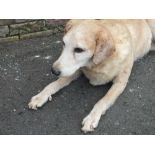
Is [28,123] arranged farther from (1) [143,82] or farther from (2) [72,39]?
(1) [143,82]

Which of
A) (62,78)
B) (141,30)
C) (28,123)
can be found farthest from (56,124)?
(141,30)

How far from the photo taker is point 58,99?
4090 millimetres

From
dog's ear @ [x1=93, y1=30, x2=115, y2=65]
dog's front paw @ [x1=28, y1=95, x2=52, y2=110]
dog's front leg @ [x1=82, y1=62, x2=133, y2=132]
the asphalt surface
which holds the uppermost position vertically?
dog's ear @ [x1=93, y1=30, x2=115, y2=65]

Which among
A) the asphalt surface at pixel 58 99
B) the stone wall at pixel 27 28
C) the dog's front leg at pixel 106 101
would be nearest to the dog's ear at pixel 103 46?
→ the dog's front leg at pixel 106 101

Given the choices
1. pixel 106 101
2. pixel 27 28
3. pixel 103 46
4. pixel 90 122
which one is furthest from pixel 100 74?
pixel 27 28

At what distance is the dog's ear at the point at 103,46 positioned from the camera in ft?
12.2

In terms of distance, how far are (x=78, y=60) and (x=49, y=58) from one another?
900 mm

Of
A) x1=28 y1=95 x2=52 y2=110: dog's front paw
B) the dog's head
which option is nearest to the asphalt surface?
x1=28 y1=95 x2=52 y2=110: dog's front paw

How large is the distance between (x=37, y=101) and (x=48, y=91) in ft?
0.49

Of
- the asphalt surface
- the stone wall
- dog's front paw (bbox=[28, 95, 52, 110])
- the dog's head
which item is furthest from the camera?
the stone wall

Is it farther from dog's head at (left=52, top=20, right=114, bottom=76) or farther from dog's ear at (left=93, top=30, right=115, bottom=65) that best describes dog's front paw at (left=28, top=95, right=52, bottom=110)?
dog's ear at (left=93, top=30, right=115, bottom=65)

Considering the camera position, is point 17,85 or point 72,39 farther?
point 17,85

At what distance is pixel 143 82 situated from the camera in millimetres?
4312

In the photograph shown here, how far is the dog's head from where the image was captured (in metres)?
3.69
